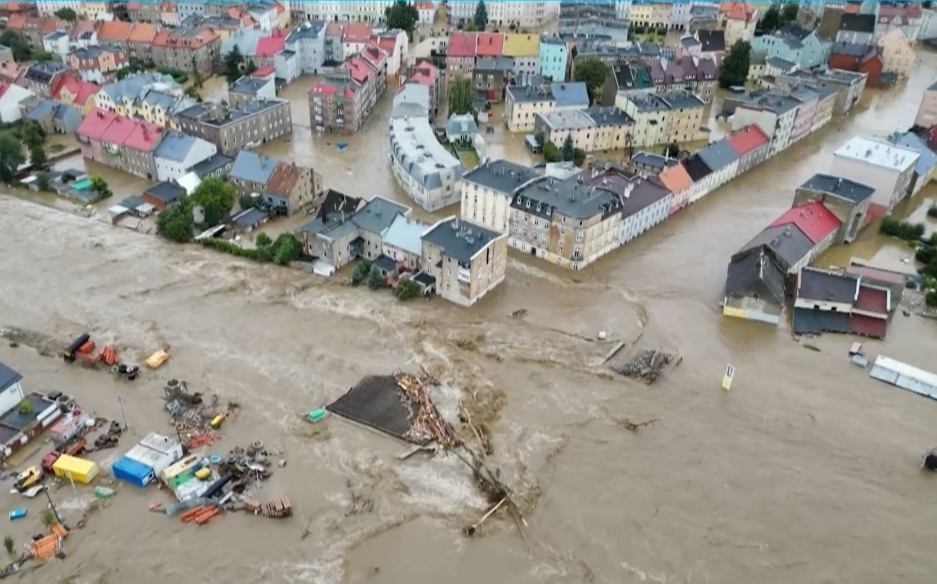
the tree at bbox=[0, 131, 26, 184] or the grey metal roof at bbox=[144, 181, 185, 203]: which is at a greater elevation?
the tree at bbox=[0, 131, 26, 184]

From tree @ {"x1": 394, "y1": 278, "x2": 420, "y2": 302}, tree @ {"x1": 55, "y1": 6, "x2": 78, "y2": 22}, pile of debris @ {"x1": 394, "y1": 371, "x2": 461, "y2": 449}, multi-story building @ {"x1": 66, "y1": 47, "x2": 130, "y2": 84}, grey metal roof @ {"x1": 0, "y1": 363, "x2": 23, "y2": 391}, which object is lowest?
pile of debris @ {"x1": 394, "y1": 371, "x2": 461, "y2": 449}

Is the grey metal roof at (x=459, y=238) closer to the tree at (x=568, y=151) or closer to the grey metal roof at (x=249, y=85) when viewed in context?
the tree at (x=568, y=151)

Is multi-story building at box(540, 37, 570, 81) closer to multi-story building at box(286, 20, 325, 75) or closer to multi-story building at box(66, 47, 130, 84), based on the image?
multi-story building at box(286, 20, 325, 75)

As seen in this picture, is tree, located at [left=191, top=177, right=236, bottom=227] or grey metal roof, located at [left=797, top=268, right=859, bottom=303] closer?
grey metal roof, located at [left=797, top=268, right=859, bottom=303]

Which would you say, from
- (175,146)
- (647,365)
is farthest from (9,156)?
(647,365)

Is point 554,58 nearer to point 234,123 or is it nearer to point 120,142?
point 234,123

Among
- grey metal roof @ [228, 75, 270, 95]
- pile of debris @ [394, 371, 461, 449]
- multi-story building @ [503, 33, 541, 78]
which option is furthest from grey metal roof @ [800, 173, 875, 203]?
grey metal roof @ [228, 75, 270, 95]

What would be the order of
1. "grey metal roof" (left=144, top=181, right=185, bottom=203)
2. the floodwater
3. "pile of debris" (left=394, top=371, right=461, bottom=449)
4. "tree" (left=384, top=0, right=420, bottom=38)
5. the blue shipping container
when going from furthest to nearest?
"tree" (left=384, top=0, right=420, bottom=38)
"grey metal roof" (left=144, top=181, right=185, bottom=203)
"pile of debris" (left=394, top=371, right=461, bottom=449)
the blue shipping container
the floodwater
